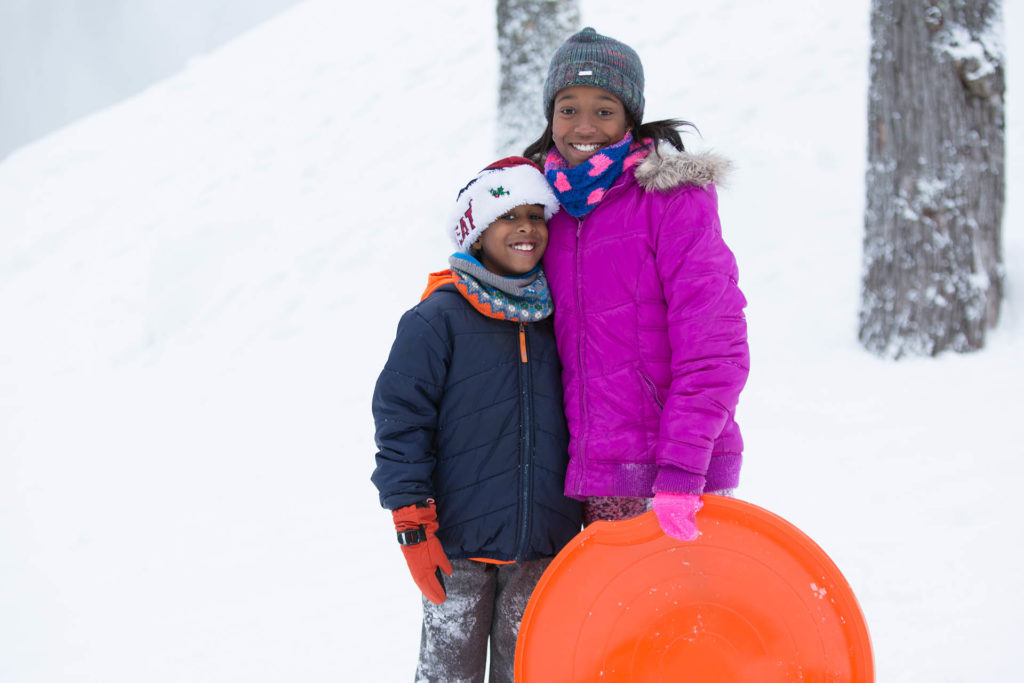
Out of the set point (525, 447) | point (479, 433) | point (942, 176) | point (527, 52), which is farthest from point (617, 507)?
point (527, 52)

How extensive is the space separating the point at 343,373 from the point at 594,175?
11.6 ft

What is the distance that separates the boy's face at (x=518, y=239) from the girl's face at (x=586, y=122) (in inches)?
6.7

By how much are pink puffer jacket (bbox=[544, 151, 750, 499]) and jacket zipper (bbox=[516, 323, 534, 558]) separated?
101 mm

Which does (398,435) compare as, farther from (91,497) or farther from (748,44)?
(748,44)

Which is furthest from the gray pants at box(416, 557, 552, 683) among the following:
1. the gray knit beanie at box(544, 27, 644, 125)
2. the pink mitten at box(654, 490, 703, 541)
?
the gray knit beanie at box(544, 27, 644, 125)

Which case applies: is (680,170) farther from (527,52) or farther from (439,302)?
(527,52)

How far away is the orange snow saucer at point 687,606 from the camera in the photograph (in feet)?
5.24

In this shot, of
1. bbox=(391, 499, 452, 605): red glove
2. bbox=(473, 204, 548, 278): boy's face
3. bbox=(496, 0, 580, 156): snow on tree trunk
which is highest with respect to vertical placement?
bbox=(496, 0, 580, 156): snow on tree trunk

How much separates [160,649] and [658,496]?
87.9 inches

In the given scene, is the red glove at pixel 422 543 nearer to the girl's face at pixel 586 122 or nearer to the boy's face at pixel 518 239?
the boy's face at pixel 518 239

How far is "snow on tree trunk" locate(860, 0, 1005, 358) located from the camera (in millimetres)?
3768

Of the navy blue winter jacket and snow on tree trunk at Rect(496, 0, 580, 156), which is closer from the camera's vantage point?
the navy blue winter jacket

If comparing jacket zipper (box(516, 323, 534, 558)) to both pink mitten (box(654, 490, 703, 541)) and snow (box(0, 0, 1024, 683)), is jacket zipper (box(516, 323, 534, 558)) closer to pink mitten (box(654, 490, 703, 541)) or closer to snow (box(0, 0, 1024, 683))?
pink mitten (box(654, 490, 703, 541))

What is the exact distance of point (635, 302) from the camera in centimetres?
173
